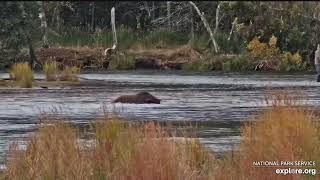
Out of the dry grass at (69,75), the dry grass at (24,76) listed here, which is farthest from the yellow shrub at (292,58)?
the dry grass at (24,76)

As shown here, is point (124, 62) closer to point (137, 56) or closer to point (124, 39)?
point (137, 56)

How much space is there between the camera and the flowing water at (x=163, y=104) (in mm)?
17953

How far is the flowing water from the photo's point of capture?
58.9 feet

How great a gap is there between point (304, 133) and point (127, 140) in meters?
2.15

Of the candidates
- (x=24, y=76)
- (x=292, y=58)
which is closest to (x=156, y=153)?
(x=24, y=76)

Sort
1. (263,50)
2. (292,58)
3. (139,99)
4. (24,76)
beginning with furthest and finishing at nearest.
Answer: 1. (263,50)
2. (292,58)
3. (24,76)
4. (139,99)

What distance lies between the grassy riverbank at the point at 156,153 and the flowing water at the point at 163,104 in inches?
47.0

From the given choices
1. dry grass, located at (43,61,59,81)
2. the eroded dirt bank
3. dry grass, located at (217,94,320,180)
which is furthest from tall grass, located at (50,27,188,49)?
dry grass, located at (217,94,320,180)

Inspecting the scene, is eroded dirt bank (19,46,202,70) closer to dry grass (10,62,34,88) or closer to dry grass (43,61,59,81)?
dry grass (43,61,59,81)

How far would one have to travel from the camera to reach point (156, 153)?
9.60m

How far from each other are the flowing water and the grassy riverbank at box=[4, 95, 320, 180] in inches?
47.0

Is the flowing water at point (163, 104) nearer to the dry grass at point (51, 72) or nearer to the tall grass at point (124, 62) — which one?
the dry grass at point (51, 72)

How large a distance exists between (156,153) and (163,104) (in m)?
16.8

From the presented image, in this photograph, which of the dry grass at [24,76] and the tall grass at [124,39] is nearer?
the dry grass at [24,76]
